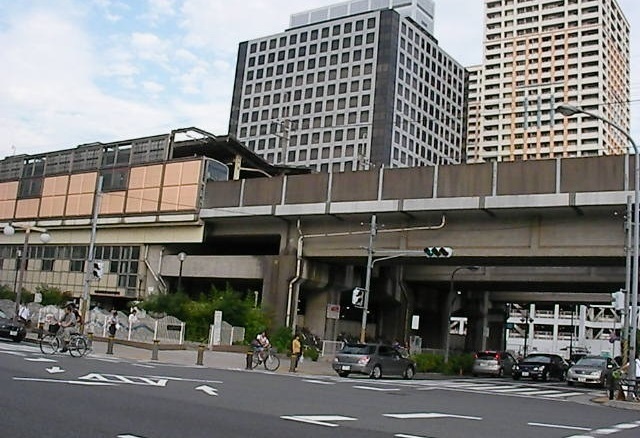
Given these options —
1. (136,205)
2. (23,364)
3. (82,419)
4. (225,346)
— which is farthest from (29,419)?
(136,205)

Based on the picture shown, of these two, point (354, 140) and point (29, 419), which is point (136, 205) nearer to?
point (29, 419)

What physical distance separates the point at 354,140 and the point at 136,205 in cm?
7206

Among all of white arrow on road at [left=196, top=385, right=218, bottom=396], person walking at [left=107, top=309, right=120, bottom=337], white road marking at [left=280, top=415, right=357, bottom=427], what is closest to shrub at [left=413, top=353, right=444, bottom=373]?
person walking at [left=107, top=309, right=120, bottom=337]

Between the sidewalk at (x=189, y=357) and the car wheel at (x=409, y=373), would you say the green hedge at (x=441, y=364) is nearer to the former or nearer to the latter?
the sidewalk at (x=189, y=357)

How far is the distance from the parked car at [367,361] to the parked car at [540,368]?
11349mm

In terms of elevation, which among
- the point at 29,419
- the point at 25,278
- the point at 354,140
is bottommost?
the point at 29,419

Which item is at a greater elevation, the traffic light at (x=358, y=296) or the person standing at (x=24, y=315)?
the traffic light at (x=358, y=296)

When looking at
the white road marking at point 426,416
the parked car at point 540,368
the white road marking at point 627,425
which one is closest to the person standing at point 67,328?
the white road marking at point 426,416

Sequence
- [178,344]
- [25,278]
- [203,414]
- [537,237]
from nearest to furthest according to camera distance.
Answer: [203,414] → [537,237] → [178,344] → [25,278]

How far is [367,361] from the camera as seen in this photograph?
1187 inches

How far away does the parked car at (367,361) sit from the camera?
3009 cm

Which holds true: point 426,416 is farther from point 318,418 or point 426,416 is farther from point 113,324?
point 113,324

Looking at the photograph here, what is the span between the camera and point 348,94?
123312 millimetres

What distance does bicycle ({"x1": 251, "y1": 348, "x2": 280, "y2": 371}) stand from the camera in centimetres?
3123
